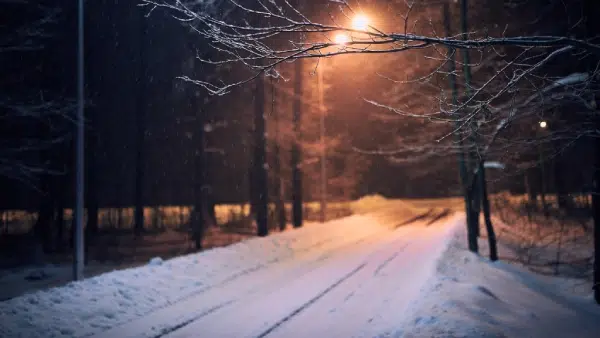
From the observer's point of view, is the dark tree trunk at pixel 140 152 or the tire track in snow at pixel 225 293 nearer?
the tire track in snow at pixel 225 293

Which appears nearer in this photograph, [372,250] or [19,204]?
[372,250]

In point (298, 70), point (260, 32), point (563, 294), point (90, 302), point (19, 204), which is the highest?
point (298, 70)

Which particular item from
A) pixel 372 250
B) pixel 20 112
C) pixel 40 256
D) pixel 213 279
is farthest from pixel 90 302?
pixel 40 256

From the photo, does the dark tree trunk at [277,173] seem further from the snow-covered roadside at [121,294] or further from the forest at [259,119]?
the snow-covered roadside at [121,294]

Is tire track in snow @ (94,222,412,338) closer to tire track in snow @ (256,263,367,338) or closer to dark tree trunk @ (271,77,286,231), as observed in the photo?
tire track in snow @ (256,263,367,338)

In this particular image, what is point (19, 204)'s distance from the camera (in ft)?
90.9

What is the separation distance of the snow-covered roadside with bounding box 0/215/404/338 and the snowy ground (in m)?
0.02

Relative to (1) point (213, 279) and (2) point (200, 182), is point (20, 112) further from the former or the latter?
(2) point (200, 182)

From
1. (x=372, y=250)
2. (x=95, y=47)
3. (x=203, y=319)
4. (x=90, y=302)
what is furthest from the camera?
(x=95, y=47)

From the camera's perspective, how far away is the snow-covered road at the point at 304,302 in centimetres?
801

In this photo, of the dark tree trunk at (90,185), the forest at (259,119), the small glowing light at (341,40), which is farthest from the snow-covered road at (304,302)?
the dark tree trunk at (90,185)

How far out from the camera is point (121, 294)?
398 inches

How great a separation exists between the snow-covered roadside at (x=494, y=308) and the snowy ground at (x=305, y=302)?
0.11 ft

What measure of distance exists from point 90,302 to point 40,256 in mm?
13471
